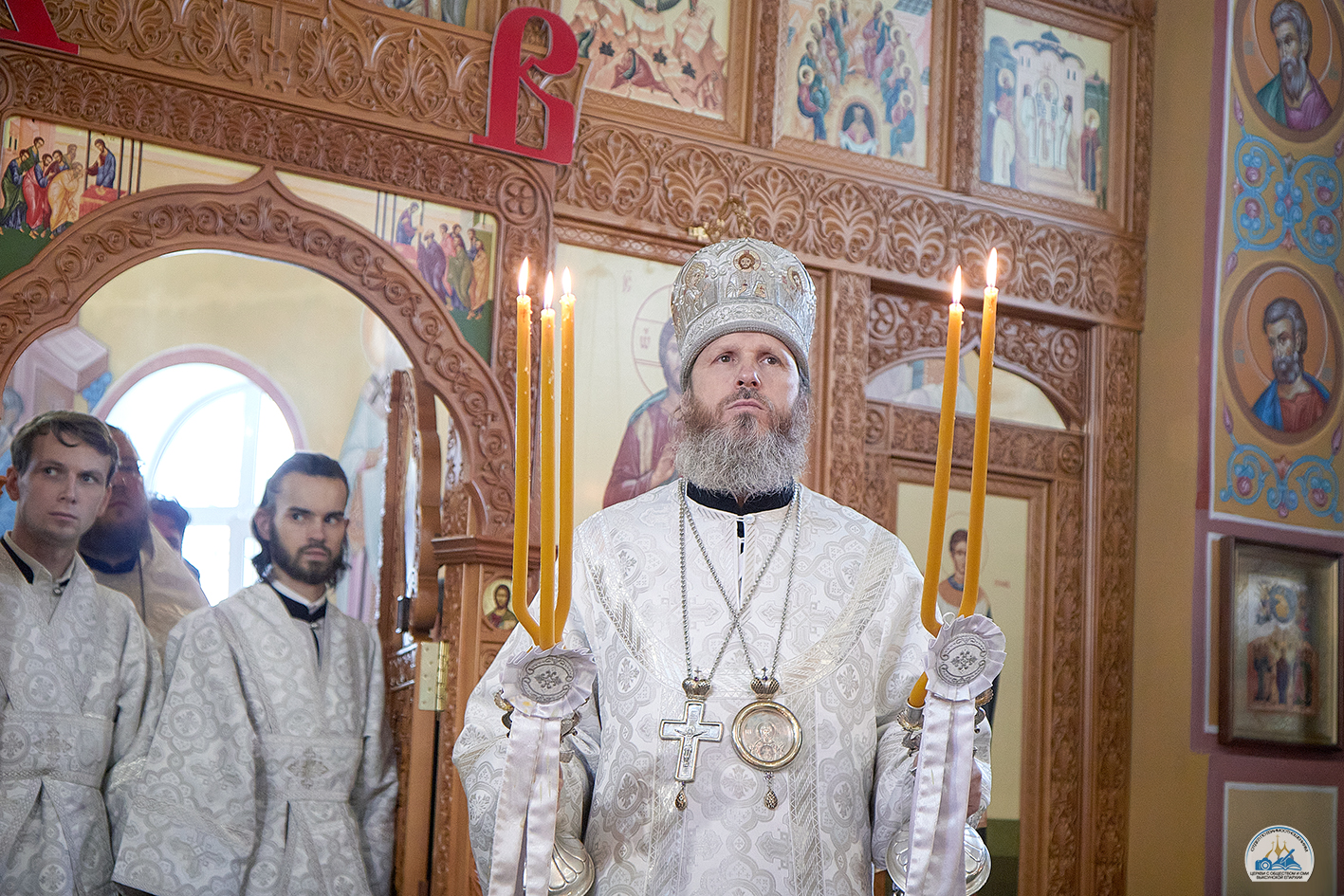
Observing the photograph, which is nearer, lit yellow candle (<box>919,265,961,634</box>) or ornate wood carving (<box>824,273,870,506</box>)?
lit yellow candle (<box>919,265,961,634</box>)

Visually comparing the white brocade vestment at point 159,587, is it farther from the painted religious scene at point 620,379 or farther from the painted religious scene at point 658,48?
the painted religious scene at point 658,48

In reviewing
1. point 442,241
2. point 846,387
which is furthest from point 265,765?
point 846,387

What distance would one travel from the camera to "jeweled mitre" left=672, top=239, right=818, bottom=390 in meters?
2.98

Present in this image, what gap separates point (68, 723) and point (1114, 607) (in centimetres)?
451

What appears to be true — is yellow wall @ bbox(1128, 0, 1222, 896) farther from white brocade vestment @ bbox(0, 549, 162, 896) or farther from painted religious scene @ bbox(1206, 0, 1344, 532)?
white brocade vestment @ bbox(0, 549, 162, 896)

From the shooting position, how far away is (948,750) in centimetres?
215

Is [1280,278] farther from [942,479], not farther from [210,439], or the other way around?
[942,479]

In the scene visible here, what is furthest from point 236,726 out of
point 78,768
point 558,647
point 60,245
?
point 558,647

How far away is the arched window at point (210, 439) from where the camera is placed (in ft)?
15.4

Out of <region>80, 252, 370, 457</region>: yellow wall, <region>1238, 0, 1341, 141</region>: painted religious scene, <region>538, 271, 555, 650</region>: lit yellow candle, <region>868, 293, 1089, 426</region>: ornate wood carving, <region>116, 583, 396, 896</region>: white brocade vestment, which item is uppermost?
<region>1238, 0, 1341, 141</region>: painted religious scene

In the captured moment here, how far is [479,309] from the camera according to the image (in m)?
5.19

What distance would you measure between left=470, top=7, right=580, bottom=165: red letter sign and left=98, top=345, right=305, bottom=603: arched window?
4.01 ft

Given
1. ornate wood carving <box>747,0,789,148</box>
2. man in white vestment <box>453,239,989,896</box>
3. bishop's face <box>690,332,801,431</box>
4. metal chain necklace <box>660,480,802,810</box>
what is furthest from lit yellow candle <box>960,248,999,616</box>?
ornate wood carving <box>747,0,789,148</box>

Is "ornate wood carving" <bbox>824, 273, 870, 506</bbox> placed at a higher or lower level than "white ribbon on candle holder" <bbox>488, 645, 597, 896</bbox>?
higher
